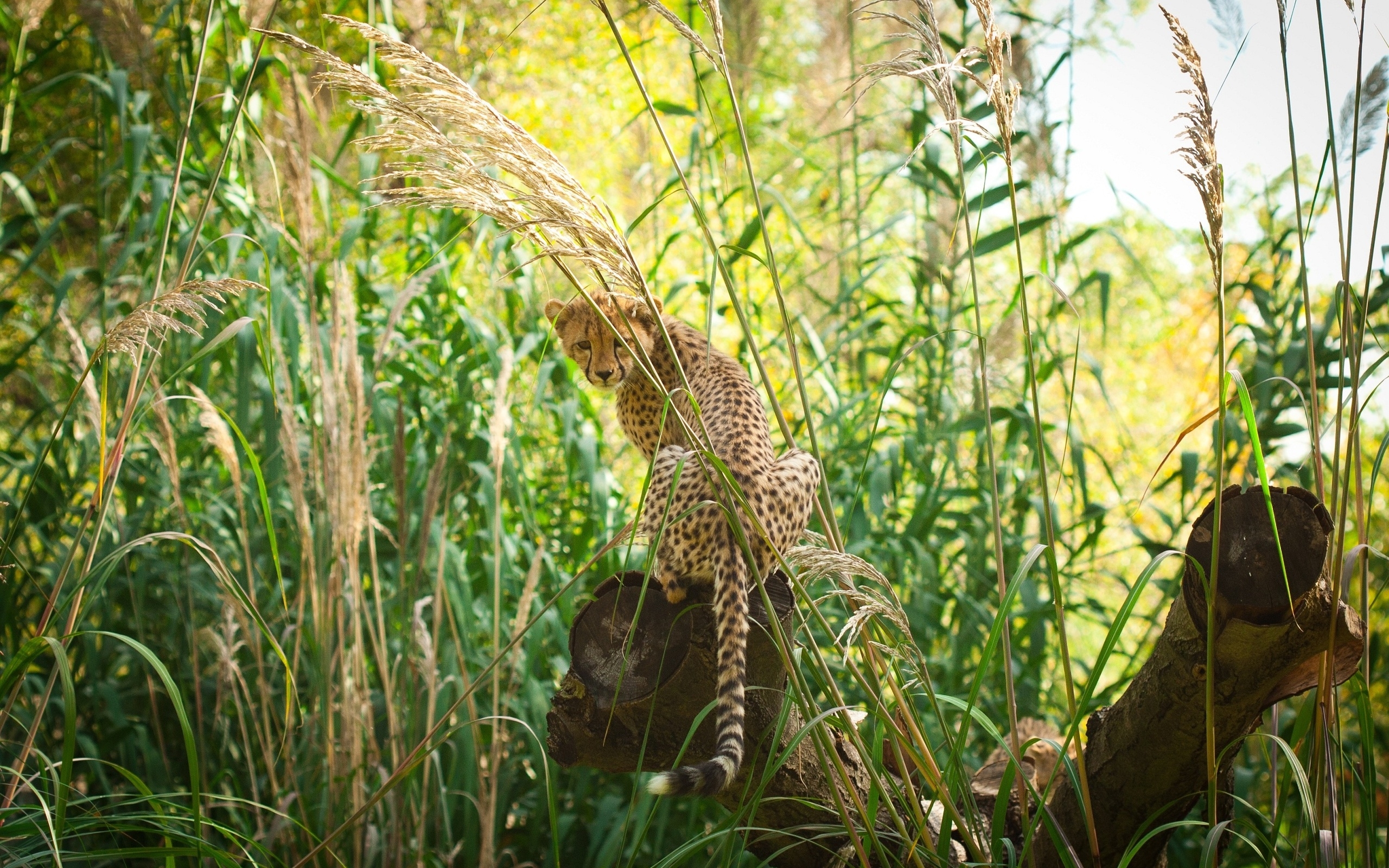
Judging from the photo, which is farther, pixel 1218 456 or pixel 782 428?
pixel 782 428

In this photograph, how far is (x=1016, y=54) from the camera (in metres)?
3.05

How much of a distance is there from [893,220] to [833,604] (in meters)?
1.24

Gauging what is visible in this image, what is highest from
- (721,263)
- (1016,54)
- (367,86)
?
(1016,54)

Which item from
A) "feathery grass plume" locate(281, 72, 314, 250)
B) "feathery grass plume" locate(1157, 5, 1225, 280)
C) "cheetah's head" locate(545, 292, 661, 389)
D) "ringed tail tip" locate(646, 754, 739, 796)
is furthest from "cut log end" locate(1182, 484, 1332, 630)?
"feathery grass plume" locate(281, 72, 314, 250)

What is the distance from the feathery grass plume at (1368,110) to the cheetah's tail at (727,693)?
4.15 ft

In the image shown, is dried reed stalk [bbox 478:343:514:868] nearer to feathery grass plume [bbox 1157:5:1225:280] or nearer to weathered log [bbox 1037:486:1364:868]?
weathered log [bbox 1037:486:1364:868]

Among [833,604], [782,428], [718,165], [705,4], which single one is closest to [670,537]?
[782,428]

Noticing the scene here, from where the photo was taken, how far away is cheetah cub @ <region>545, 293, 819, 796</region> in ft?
5.09

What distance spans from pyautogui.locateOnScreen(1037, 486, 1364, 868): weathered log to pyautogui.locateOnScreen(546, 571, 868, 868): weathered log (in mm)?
503

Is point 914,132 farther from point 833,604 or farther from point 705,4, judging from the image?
point 705,4

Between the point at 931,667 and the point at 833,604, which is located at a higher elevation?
the point at 833,604

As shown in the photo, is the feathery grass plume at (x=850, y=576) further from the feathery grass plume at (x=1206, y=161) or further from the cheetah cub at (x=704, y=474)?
the feathery grass plume at (x=1206, y=161)

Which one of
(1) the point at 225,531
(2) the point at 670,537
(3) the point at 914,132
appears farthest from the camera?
(3) the point at 914,132

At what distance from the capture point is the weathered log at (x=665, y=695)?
5.96 ft
